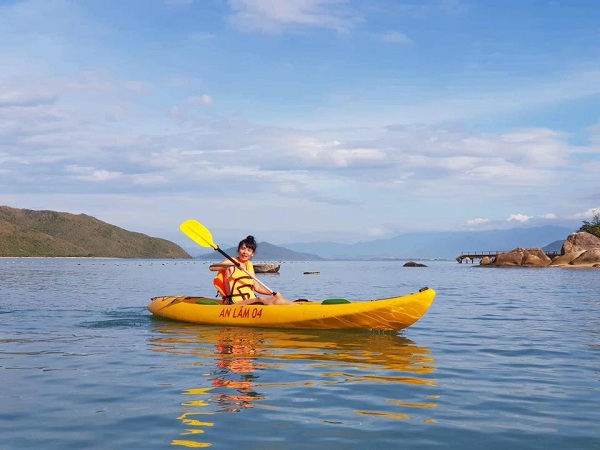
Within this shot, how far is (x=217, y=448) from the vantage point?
5.00 meters

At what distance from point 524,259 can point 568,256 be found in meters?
4.94

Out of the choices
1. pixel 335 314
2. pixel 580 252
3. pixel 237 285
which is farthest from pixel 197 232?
pixel 580 252

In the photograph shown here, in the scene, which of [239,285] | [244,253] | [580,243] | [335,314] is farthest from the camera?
[580,243]

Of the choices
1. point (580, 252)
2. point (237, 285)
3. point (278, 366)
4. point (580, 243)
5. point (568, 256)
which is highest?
point (580, 243)

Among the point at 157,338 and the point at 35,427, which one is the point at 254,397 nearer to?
the point at 35,427

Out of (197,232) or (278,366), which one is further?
(197,232)

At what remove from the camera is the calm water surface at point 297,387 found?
210 inches

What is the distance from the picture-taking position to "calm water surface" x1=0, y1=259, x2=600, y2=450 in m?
5.34

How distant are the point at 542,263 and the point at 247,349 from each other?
63.1m

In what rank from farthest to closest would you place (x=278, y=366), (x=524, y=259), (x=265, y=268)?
(x=524, y=259) < (x=265, y=268) < (x=278, y=366)

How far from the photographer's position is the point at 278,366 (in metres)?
8.66

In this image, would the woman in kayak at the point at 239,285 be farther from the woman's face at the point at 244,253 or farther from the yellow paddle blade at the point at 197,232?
the yellow paddle blade at the point at 197,232

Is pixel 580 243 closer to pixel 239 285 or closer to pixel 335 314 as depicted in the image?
pixel 239 285

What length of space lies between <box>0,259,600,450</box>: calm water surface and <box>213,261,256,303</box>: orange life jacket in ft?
2.62
